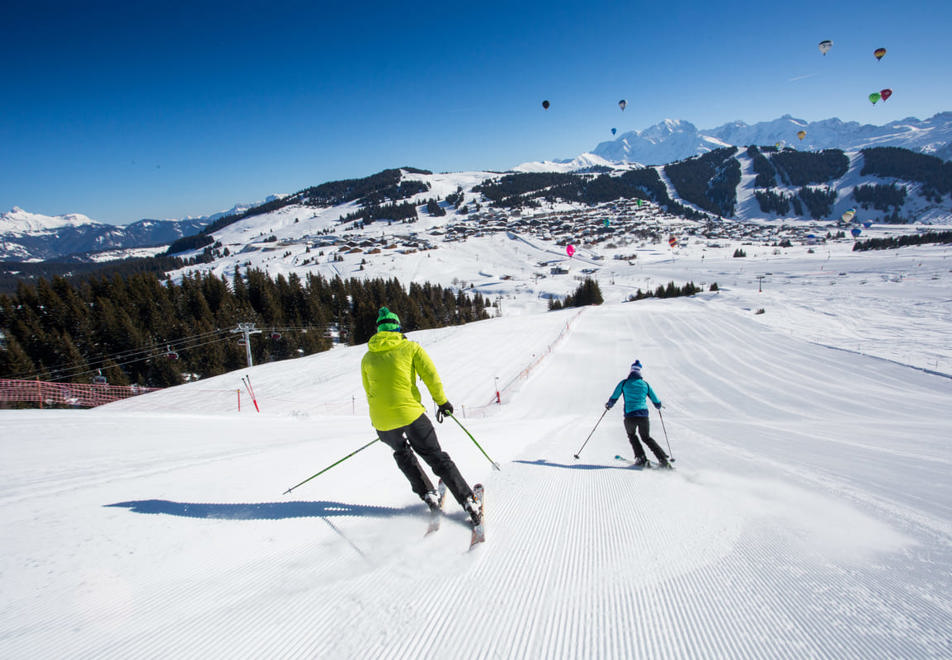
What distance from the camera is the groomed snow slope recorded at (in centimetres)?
213

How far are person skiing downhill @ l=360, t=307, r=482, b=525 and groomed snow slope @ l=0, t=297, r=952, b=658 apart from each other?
384 mm

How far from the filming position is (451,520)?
3.57 meters

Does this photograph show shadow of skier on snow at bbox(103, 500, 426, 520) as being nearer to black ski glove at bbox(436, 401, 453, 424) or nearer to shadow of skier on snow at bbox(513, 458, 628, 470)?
black ski glove at bbox(436, 401, 453, 424)

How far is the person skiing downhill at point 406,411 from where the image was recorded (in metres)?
3.39

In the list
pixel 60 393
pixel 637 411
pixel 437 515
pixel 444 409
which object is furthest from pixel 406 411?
pixel 60 393

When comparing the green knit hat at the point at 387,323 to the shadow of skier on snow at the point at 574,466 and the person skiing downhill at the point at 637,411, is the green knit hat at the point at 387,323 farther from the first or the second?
the person skiing downhill at the point at 637,411

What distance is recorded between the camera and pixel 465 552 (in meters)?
3.05

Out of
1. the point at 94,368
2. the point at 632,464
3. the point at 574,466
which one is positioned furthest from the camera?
the point at 94,368

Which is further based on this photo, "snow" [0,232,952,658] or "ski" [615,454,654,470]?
"ski" [615,454,654,470]

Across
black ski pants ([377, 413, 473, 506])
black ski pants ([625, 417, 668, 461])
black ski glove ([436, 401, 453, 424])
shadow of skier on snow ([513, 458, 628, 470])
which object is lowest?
shadow of skier on snow ([513, 458, 628, 470])

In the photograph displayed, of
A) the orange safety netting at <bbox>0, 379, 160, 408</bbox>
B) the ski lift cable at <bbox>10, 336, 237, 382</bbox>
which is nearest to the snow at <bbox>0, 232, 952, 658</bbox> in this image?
the orange safety netting at <bbox>0, 379, 160, 408</bbox>

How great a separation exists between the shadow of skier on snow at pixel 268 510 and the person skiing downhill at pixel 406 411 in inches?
20.6

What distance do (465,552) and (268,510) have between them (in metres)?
2.04

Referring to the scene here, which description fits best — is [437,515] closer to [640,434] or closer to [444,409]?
[444,409]
